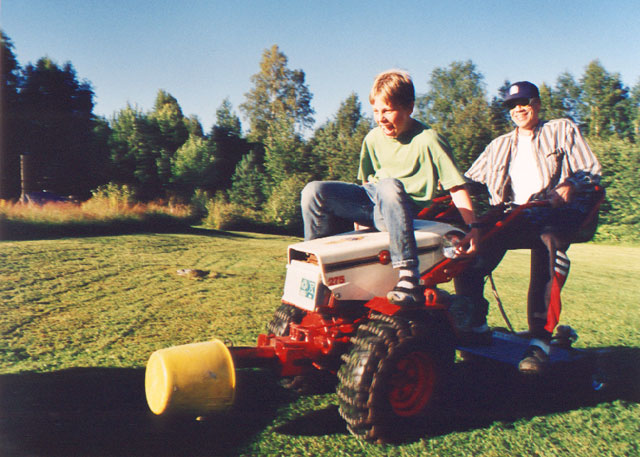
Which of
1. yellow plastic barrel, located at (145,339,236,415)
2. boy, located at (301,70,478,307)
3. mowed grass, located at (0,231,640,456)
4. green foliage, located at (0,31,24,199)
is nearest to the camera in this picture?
yellow plastic barrel, located at (145,339,236,415)

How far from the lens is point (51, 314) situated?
4.45 m

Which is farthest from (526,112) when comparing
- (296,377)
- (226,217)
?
(226,217)

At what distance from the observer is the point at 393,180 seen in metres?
2.76

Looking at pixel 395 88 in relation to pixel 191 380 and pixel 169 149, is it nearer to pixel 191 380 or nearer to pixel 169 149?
pixel 191 380

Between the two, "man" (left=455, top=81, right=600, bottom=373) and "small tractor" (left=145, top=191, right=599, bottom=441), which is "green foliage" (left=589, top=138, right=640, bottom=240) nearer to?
"man" (left=455, top=81, right=600, bottom=373)

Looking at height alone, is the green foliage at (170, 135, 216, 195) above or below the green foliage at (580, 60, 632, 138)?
below

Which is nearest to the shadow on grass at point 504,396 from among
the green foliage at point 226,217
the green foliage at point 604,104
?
the green foliage at point 226,217

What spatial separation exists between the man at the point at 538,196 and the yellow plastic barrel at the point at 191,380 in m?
1.78

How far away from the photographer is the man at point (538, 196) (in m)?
3.31

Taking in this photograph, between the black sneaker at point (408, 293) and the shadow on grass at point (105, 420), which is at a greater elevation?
the black sneaker at point (408, 293)

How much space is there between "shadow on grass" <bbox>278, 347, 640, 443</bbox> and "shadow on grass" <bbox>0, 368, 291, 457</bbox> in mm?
298

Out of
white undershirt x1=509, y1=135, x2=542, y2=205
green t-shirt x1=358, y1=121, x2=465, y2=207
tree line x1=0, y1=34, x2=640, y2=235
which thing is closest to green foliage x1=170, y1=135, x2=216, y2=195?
tree line x1=0, y1=34, x2=640, y2=235

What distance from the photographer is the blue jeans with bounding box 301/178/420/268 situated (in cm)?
268

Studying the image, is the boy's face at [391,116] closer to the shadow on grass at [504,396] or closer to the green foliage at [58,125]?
the shadow on grass at [504,396]
